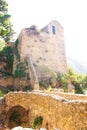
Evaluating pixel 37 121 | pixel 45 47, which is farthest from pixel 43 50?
pixel 37 121

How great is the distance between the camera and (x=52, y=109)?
1466 centimetres

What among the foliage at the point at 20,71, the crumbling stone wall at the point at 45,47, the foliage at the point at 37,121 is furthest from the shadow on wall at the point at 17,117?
the crumbling stone wall at the point at 45,47

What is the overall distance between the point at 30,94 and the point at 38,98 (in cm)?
203

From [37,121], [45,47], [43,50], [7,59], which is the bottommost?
[37,121]

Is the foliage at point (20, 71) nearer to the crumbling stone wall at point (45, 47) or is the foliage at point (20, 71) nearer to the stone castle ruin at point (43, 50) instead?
the stone castle ruin at point (43, 50)

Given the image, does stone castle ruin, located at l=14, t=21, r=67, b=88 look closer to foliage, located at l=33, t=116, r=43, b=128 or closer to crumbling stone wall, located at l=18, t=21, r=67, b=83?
crumbling stone wall, located at l=18, t=21, r=67, b=83

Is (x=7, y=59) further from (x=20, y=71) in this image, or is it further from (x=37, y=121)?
(x=37, y=121)

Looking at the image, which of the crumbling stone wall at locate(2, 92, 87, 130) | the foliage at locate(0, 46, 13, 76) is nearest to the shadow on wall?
the crumbling stone wall at locate(2, 92, 87, 130)

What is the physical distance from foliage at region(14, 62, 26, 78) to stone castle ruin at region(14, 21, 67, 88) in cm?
73

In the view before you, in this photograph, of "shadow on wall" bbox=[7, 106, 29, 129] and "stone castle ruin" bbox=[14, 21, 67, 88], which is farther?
"stone castle ruin" bbox=[14, 21, 67, 88]

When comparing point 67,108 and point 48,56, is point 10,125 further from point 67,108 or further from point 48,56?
point 48,56

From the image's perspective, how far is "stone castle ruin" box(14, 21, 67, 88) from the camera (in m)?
36.6

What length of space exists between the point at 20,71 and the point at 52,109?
68.9 feet

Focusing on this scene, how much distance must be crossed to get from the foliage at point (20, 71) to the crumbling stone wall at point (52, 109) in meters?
13.4
